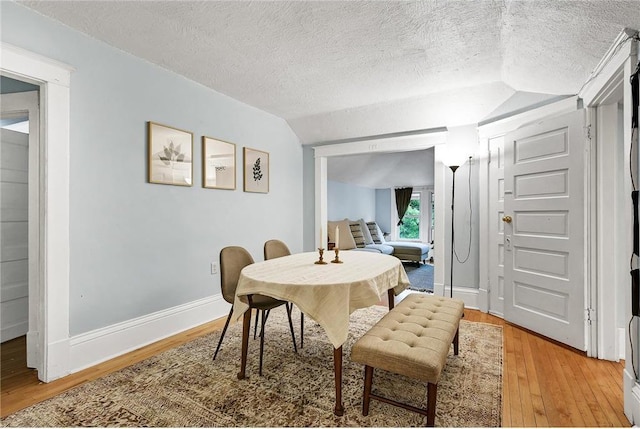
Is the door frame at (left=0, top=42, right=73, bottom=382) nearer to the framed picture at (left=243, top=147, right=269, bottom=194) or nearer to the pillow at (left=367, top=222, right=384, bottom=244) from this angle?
the framed picture at (left=243, top=147, right=269, bottom=194)

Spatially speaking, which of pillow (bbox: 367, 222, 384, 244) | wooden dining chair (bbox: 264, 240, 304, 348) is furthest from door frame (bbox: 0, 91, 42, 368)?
pillow (bbox: 367, 222, 384, 244)

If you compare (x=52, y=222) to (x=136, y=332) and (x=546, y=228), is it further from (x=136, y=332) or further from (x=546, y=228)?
(x=546, y=228)

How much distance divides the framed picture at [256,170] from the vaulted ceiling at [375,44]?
0.64m

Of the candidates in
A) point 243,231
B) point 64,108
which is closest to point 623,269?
point 243,231

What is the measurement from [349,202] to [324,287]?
5727 millimetres

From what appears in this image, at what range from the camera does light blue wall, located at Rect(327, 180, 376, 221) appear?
22.2 ft

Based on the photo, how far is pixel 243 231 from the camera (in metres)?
3.65

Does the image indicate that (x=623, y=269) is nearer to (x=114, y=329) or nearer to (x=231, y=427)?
(x=231, y=427)

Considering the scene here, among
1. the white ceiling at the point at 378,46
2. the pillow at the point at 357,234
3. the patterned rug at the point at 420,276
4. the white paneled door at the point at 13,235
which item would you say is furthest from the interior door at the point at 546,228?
the white paneled door at the point at 13,235

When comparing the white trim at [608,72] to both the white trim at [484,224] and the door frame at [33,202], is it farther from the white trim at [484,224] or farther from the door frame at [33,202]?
the door frame at [33,202]

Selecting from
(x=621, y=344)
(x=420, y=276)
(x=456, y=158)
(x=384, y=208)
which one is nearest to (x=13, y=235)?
(x=456, y=158)

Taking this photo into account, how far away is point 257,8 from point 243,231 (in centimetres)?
232

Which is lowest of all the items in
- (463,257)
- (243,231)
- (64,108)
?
(463,257)

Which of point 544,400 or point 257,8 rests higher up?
point 257,8
